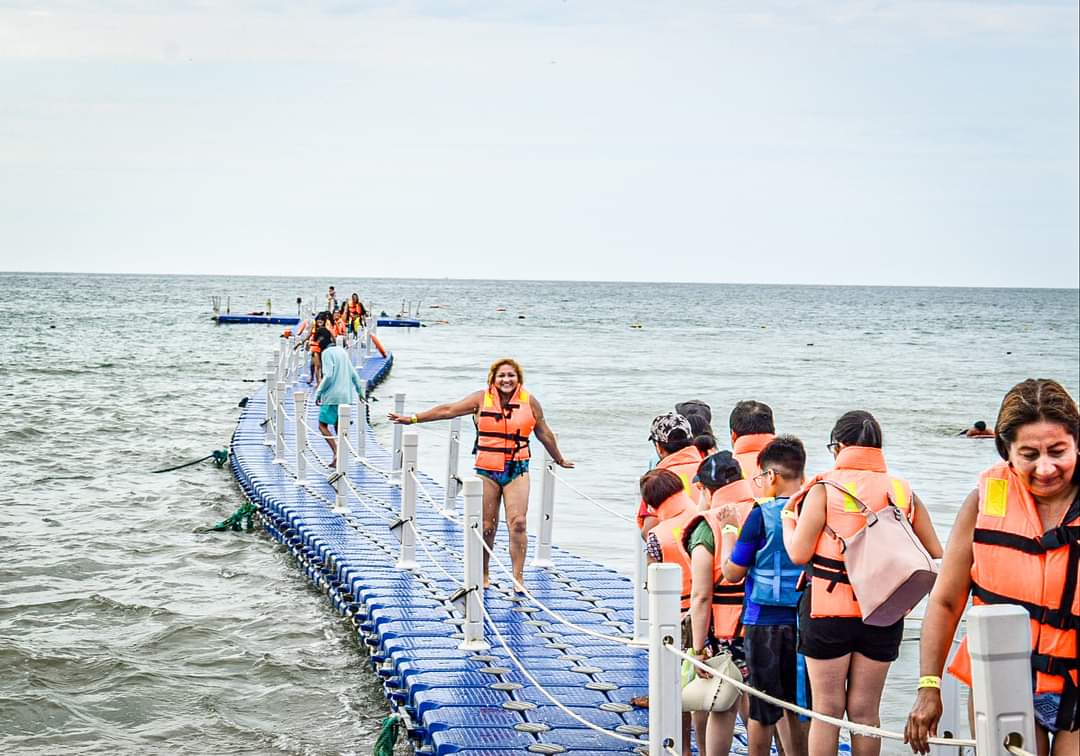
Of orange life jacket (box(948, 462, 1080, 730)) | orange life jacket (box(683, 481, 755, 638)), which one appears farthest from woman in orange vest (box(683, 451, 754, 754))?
orange life jacket (box(948, 462, 1080, 730))

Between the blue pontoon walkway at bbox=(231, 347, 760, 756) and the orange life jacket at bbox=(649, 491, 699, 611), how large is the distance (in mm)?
844

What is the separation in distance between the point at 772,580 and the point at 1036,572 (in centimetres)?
181

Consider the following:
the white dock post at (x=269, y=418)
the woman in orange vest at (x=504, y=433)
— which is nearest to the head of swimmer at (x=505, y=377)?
the woman in orange vest at (x=504, y=433)

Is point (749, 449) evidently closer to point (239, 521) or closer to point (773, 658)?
point (773, 658)

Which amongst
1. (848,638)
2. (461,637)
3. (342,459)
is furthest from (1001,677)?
(342,459)

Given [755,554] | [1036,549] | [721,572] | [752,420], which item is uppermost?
[752,420]

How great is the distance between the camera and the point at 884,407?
37719 millimetres

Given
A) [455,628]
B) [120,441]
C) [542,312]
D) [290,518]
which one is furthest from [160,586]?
[542,312]

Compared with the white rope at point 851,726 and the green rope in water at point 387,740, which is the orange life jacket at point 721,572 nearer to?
the white rope at point 851,726

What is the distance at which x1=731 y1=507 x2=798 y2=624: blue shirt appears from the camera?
5352 mm

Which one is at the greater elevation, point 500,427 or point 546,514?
point 500,427

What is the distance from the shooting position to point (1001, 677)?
3.20 meters

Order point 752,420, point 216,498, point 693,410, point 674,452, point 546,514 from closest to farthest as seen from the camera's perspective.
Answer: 1. point 674,452
2. point 752,420
3. point 693,410
4. point 546,514
5. point 216,498

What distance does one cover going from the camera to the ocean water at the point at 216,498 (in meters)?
9.09
